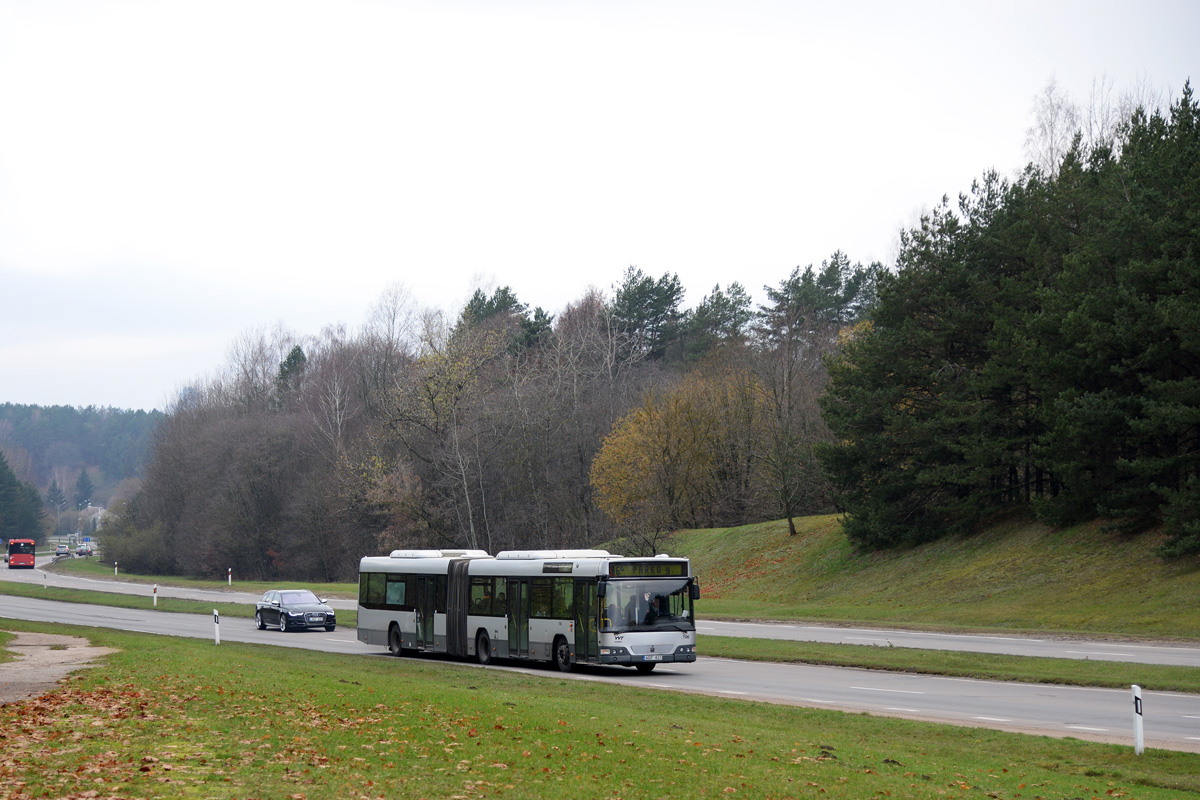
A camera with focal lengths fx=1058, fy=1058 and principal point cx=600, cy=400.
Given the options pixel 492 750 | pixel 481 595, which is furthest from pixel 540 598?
pixel 492 750

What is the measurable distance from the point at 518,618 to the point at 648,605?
12.0ft

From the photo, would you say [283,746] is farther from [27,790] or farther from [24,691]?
[24,691]

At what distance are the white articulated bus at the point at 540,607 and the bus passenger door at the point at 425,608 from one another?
0.03 meters

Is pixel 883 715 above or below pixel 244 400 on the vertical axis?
below

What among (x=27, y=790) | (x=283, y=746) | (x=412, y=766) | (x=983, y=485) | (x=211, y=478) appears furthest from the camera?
(x=211, y=478)

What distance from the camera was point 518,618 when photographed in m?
24.8

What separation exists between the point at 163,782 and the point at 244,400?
96.2 metres

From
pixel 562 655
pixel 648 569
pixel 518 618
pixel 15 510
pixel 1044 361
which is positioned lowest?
pixel 562 655

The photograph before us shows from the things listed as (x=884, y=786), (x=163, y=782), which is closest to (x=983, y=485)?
(x=884, y=786)

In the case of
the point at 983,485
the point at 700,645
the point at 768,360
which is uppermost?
the point at 768,360

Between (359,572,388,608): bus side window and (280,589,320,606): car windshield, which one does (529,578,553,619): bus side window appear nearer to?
(359,572,388,608): bus side window

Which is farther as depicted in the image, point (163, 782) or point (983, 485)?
point (983, 485)

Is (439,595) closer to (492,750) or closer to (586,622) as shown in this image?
(586,622)

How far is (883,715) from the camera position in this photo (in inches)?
620
